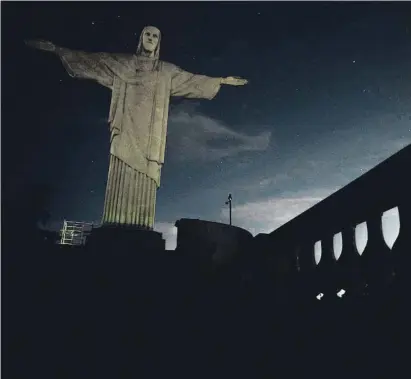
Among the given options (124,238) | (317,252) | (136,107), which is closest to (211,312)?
(317,252)

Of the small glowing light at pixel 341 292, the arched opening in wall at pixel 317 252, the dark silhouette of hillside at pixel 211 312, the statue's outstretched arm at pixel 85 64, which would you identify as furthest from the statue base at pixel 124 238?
the small glowing light at pixel 341 292

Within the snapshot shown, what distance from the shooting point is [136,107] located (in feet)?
27.4

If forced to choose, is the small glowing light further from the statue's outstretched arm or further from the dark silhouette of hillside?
the statue's outstretched arm

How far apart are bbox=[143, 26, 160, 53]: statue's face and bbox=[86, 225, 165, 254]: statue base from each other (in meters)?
4.36

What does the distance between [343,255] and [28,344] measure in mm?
2681

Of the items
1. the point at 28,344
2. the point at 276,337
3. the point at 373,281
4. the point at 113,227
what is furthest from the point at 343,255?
the point at 113,227

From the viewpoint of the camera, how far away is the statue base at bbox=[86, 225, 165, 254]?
21.8ft

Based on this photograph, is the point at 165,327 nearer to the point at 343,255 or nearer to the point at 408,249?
the point at 343,255

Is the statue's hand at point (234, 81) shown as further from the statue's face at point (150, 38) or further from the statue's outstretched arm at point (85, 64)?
the statue's outstretched arm at point (85, 64)

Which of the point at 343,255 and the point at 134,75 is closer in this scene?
the point at 343,255

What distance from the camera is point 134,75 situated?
8.55 metres

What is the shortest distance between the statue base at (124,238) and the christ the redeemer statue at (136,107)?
378 mm

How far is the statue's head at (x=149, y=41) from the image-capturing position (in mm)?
8594

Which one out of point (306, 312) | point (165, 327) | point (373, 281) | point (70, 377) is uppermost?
→ point (373, 281)
